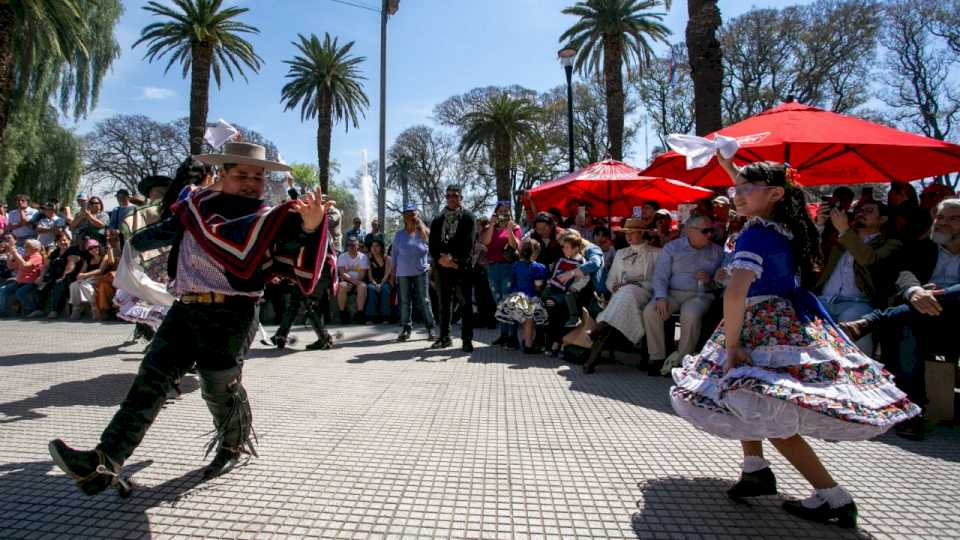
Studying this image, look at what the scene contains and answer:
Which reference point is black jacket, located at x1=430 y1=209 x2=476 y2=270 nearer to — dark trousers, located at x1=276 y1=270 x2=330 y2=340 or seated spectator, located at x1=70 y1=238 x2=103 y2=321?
dark trousers, located at x1=276 y1=270 x2=330 y2=340

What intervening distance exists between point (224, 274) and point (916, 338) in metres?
4.87

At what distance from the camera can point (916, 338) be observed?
4195 millimetres

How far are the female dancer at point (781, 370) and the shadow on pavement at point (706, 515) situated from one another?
0.07 meters

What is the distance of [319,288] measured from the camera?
293 inches

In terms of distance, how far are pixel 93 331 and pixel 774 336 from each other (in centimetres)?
989

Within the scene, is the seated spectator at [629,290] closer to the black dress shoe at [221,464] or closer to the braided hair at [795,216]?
the braided hair at [795,216]

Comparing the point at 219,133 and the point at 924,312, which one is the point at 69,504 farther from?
the point at 924,312

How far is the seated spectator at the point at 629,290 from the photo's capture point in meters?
5.99

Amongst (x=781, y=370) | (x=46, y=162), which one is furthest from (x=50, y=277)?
(x=46, y=162)

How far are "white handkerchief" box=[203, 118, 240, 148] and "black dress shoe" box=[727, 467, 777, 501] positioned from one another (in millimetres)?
3434

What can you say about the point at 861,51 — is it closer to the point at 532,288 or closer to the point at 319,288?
the point at 532,288

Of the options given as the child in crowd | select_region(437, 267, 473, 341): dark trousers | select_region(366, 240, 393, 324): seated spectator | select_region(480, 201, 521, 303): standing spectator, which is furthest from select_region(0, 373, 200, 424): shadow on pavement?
select_region(366, 240, 393, 324): seated spectator

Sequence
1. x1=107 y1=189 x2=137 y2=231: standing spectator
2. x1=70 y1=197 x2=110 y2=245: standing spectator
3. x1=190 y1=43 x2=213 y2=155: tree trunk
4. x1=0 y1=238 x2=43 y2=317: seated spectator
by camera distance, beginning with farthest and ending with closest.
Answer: x1=190 y1=43 x2=213 y2=155: tree trunk
x1=70 y1=197 x2=110 y2=245: standing spectator
x1=0 y1=238 x2=43 y2=317: seated spectator
x1=107 y1=189 x2=137 y2=231: standing spectator

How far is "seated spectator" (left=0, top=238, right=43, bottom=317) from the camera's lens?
35.7 ft
